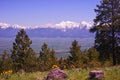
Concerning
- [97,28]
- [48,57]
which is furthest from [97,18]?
[48,57]

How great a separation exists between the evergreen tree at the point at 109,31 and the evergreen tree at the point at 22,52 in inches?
1044

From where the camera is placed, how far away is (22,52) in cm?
6172

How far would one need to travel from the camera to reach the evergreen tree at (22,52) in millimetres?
61188

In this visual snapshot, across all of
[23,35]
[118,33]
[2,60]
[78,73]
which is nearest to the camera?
[78,73]

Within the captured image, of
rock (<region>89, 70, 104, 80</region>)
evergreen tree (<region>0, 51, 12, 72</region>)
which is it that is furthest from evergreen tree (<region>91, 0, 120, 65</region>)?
evergreen tree (<region>0, 51, 12, 72</region>)

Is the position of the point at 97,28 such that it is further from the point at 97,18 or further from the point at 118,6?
the point at 118,6

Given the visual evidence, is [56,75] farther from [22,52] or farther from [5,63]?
[5,63]

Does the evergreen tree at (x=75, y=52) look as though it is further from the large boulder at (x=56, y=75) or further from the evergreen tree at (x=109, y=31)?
the large boulder at (x=56, y=75)

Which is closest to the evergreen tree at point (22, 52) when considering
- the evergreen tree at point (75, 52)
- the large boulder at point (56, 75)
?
the evergreen tree at point (75, 52)

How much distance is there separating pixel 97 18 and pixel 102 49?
4249 millimetres

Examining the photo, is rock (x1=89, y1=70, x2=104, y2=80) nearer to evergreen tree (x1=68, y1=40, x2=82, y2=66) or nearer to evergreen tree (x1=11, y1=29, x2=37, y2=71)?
→ evergreen tree (x1=11, y1=29, x2=37, y2=71)

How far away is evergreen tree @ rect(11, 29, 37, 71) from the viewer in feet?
201

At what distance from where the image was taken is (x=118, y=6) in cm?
3700

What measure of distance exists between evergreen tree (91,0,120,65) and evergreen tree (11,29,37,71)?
1044 inches
